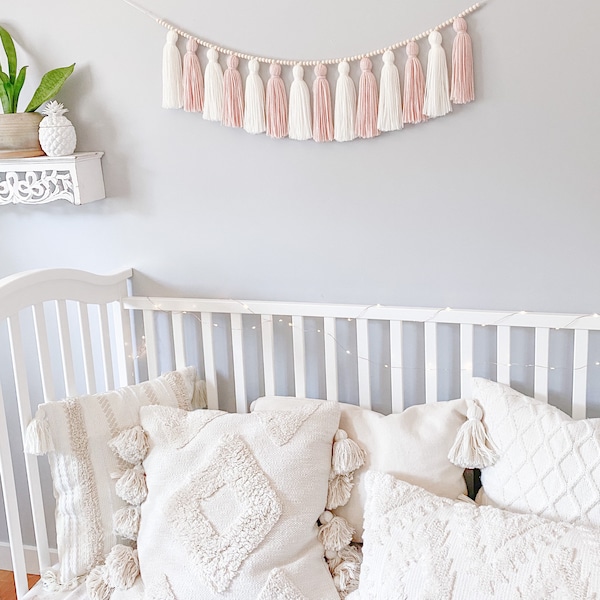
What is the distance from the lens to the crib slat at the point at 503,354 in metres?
1.75

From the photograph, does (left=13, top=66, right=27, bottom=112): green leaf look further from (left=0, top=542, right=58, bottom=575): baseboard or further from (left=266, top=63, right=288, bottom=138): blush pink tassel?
(left=0, top=542, right=58, bottom=575): baseboard

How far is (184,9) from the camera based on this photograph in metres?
1.87

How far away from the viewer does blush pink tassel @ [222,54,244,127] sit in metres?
1.84

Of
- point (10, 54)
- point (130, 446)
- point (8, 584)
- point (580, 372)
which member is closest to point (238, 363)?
point (130, 446)

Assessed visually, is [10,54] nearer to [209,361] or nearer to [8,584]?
[209,361]

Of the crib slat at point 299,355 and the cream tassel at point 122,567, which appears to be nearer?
the cream tassel at point 122,567

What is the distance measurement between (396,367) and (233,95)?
764 mm

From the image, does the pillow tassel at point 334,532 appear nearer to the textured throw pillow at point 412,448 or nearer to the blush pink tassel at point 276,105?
the textured throw pillow at point 412,448

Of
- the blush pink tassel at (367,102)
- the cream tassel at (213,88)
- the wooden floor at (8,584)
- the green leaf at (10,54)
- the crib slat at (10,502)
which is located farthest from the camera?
the wooden floor at (8,584)

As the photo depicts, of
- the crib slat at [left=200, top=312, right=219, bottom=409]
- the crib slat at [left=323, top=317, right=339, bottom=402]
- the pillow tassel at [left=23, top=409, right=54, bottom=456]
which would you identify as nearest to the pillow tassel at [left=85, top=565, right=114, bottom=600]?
the pillow tassel at [left=23, top=409, right=54, bottom=456]

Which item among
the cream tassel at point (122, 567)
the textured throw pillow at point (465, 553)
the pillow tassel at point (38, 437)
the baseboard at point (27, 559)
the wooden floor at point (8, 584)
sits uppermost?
the pillow tassel at point (38, 437)

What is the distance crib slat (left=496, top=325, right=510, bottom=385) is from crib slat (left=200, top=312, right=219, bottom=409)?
726 millimetres

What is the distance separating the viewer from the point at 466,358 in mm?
1788

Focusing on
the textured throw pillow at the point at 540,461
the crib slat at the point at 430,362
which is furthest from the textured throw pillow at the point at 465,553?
the crib slat at the point at 430,362
